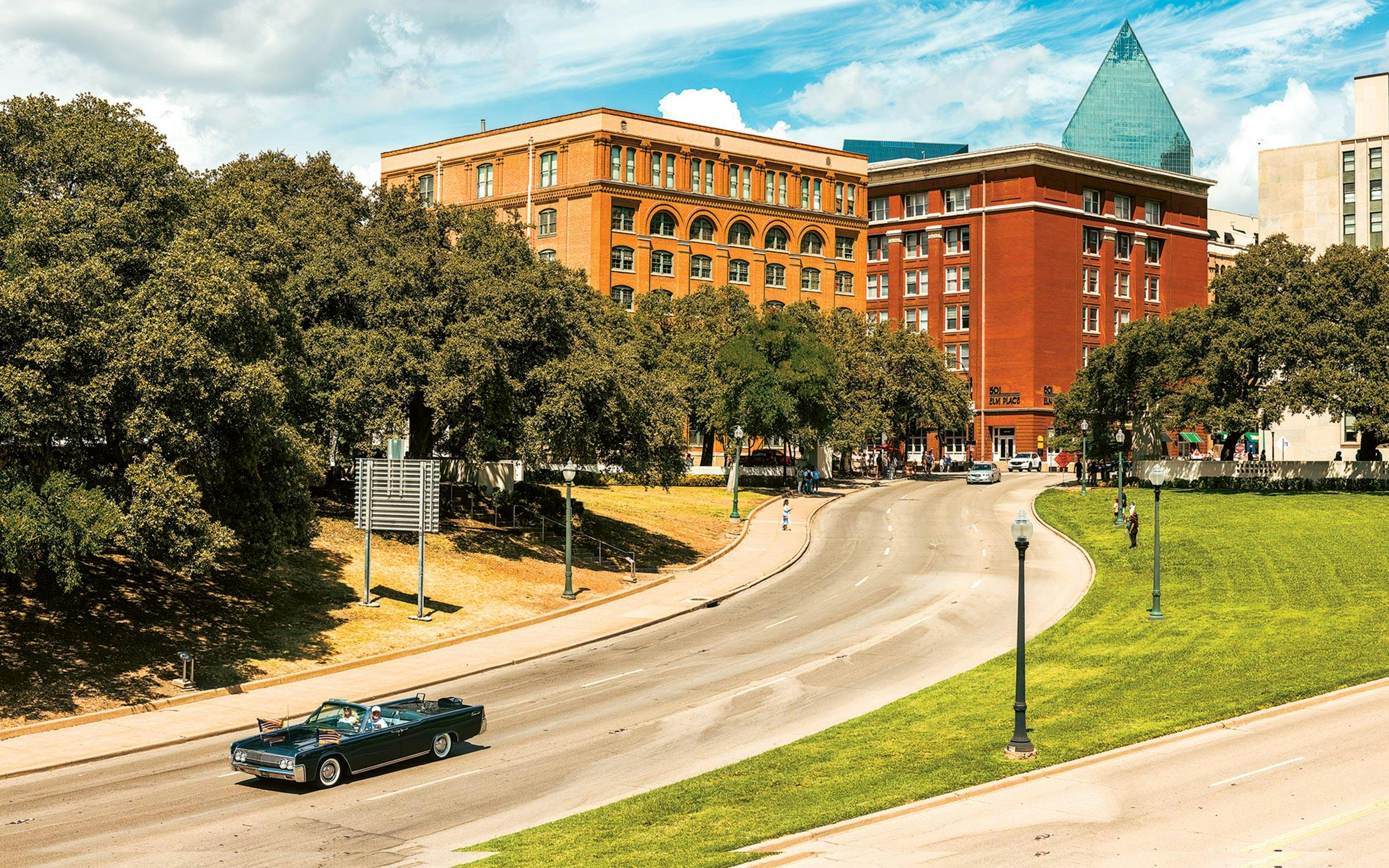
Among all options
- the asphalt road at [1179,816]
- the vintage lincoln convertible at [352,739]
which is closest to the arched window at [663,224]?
the vintage lincoln convertible at [352,739]

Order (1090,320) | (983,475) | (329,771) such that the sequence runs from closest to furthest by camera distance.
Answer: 1. (329,771)
2. (983,475)
3. (1090,320)

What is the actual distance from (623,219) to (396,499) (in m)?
61.5

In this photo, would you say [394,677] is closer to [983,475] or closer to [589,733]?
[589,733]

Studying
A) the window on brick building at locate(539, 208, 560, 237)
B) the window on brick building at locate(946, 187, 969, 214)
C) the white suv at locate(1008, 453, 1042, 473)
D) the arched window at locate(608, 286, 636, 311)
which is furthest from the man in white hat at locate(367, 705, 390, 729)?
the window on brick building at locate(946, 187, 969, 214)

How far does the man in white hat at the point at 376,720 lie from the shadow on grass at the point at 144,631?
861cm

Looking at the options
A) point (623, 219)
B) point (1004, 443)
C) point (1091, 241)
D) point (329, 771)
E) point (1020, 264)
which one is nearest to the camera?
point (329, 771)

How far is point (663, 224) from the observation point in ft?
324

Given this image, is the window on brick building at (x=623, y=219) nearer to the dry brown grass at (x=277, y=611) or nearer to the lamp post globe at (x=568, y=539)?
the dry brown grass at (x=277, y=611)

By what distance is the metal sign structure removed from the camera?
122 ft

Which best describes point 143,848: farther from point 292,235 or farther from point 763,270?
point 763,270

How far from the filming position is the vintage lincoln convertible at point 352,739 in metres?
20.6

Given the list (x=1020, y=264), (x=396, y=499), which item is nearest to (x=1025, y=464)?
(x=1020, y=264)

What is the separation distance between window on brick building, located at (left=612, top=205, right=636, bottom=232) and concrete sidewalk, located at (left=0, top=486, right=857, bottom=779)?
162ft

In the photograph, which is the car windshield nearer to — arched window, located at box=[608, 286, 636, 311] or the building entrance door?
arched window, located at box=[608, 286, 636, 311]
